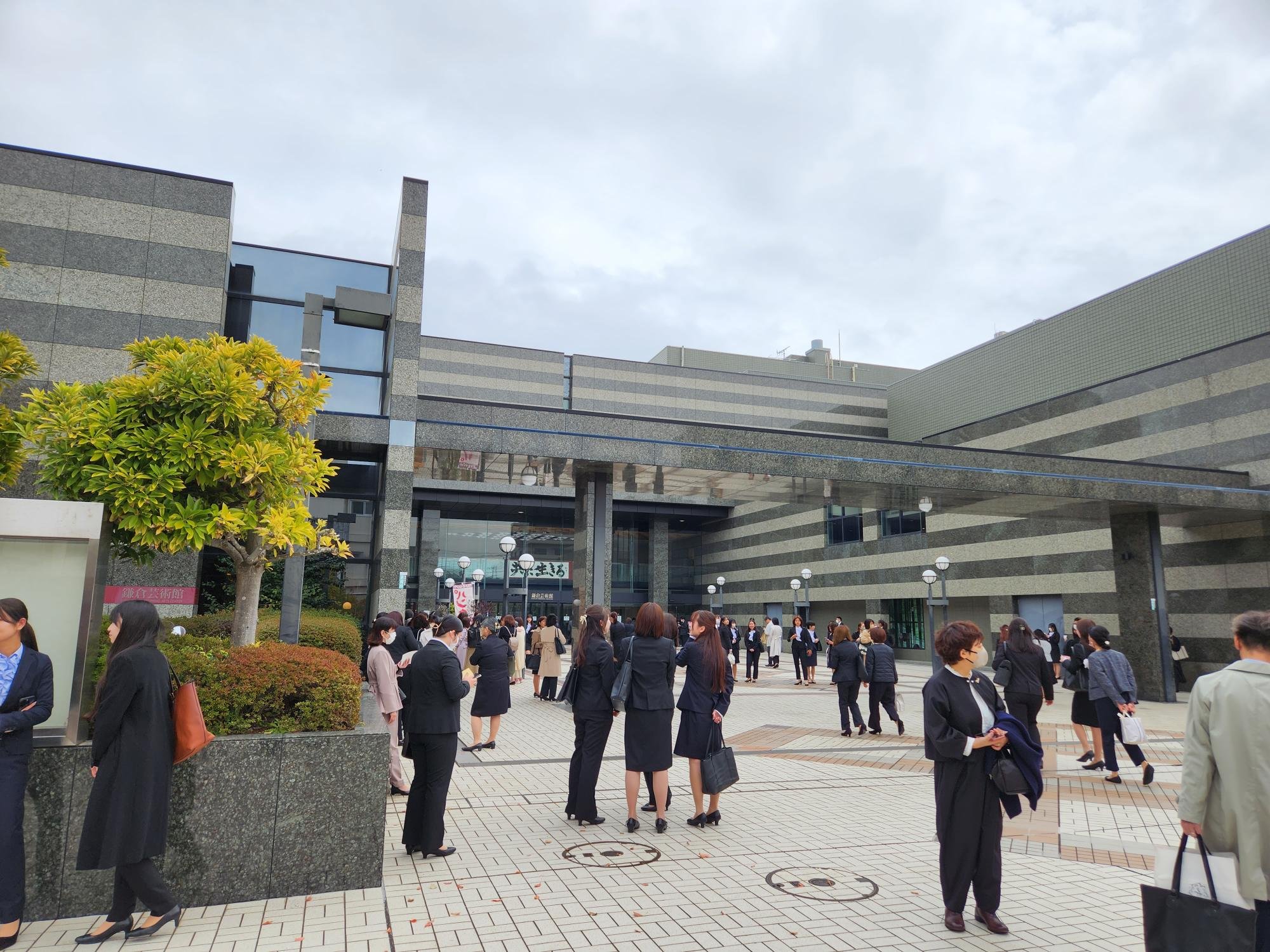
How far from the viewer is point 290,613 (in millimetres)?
14070

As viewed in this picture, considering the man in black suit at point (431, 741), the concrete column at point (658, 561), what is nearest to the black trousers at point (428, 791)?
the man in black suit at point (431, 741)

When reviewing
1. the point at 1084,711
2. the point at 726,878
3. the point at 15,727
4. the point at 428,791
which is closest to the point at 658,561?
the point at 1084,711

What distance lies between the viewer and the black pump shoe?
4.49 meters

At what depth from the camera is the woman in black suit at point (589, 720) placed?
23.2ft

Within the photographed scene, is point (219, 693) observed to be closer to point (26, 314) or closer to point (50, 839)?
point (50, 839)

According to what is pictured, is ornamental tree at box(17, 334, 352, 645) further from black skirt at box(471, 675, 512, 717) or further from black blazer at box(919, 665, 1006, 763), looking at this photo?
black blazer at box(919, 665, 1006, 763)

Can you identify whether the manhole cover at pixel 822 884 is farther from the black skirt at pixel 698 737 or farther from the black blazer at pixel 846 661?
the black blazer at pixel 846 661

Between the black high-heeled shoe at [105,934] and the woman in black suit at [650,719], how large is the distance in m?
3.69

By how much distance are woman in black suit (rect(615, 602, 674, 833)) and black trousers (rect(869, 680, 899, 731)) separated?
6617mm

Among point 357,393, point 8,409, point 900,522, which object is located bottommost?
point 8,409

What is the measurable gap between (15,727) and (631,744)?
4.42m

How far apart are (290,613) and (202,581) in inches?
166

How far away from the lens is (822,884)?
5594mm

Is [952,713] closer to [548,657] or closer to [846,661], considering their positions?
[846,661]
